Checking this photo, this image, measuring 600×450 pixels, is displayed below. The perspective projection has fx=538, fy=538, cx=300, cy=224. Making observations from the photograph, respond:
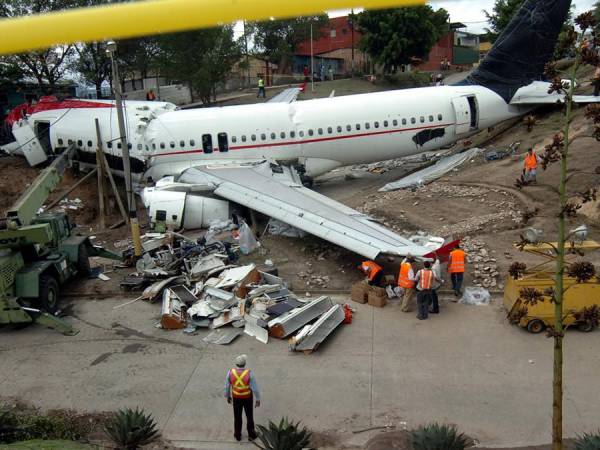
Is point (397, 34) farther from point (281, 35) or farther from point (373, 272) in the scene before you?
point (373, 272)

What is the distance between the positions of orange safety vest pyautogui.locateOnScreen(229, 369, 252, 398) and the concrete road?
2.96ft

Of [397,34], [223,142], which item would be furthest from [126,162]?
[397,34]

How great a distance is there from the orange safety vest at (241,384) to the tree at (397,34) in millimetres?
40947

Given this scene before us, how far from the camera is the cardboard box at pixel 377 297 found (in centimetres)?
1216

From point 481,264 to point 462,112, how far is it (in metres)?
9.17

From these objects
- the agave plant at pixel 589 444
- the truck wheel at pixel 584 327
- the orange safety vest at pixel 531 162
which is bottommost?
the truck wheel at pixel 584 327

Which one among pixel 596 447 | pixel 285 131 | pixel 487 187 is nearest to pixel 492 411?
pixel 596 447

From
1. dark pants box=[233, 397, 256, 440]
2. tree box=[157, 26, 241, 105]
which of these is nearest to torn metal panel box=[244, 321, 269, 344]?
dark pants box=[233, 397, 256, 440]

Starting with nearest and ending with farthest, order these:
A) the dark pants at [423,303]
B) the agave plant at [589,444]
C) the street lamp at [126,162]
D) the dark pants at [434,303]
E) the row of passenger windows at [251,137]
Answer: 1. the agave plant at [589,444]
2. the dark pants at [423,303]
3. the dark pants at [434,303]
4. the street lamp at [126,162]
5. the row of passenger windows at [251,137]

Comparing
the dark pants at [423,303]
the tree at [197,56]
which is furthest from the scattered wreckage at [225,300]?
the tree at [197,56]

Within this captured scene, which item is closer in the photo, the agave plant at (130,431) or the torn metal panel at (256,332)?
the agave plant at (130,431)

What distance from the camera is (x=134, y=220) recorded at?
14328mm

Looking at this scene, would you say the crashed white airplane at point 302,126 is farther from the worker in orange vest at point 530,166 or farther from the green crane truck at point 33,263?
the green crane truck at point 33,263

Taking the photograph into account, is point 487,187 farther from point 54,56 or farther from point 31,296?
point 54,56
